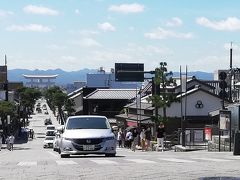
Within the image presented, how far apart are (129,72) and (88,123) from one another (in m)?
30.9

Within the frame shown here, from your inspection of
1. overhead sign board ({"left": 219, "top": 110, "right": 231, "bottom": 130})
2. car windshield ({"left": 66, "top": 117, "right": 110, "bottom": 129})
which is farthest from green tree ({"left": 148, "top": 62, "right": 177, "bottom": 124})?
car windshield ({"left": 66, "top": 117, "right": 110, "bottom": 129})

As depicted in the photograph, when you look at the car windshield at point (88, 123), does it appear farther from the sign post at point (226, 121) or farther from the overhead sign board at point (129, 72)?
the overhead sign board at point (129, 72)

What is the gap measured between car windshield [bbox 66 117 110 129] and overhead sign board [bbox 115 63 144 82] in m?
29.8

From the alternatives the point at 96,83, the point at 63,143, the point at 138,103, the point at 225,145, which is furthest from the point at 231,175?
the point at 96,83

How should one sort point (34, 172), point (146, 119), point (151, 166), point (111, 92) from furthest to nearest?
point (111, 92), point (146, 119), point (151, 166), point (34, 172)

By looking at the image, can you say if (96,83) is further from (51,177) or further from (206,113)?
(51,177)

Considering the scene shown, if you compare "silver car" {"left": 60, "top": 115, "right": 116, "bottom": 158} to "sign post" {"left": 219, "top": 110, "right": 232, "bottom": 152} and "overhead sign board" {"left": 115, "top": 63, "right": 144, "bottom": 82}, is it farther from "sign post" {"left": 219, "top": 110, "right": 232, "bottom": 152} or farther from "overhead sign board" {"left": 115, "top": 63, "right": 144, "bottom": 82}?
"overhead sign board" {"left": 115, "top": 63, "right": 144, "bottom": 82}

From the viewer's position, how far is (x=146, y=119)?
198 ft

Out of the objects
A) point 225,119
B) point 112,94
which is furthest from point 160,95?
point 112,94

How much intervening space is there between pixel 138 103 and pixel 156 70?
16556mm

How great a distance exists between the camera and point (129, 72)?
52.4 metres

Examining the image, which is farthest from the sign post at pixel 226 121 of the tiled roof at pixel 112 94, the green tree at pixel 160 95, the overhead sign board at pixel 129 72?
the tiled roof at pixel 112 94

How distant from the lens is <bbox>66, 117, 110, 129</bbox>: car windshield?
21547mm

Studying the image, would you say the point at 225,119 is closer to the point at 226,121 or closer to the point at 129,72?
the point at 226,121
